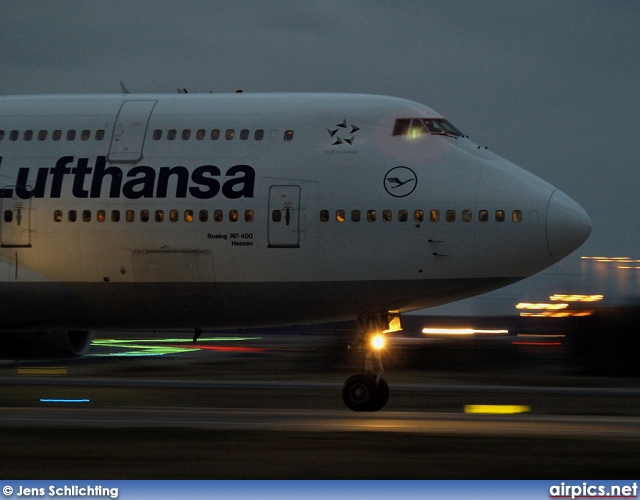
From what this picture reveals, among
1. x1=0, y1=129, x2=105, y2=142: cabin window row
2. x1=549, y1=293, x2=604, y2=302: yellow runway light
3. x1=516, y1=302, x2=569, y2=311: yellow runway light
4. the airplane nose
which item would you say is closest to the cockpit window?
the airplane nose

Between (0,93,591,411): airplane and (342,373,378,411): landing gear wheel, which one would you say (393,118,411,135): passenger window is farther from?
(342,373,378,411): landing gear wheel

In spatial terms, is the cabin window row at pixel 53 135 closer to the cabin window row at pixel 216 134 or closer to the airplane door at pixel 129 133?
the airplane door at pixel 129 133

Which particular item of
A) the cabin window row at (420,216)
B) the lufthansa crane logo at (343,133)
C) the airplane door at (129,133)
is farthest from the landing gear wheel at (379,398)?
the airplane door at (129,133)

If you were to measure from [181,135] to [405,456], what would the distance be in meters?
9.01

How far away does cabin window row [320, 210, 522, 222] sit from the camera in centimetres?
2145

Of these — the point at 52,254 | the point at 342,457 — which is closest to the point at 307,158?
the point at 52,254

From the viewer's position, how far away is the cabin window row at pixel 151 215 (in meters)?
22.2

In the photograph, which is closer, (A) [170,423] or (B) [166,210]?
(A) [170,423]

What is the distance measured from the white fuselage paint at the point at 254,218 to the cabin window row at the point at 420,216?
2.8 inches

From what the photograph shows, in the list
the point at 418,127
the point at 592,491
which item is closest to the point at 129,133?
the point at 418,127

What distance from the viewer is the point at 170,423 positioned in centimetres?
2084

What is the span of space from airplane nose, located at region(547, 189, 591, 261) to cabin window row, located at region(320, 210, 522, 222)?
0.60 m

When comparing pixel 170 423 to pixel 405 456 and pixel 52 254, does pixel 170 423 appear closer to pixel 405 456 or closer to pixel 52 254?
pixel 52 254

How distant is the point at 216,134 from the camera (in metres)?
22.8
